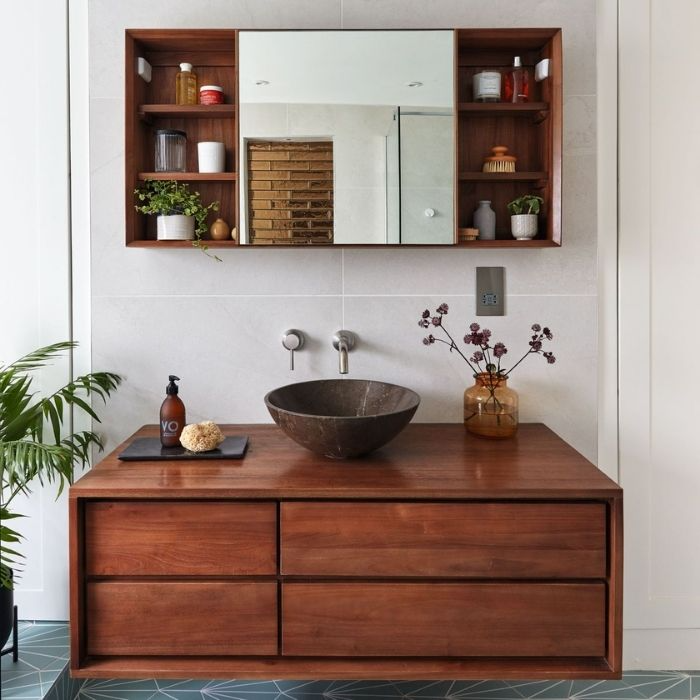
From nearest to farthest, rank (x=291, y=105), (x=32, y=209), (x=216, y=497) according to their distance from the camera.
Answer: (x=216, y=497), (x=291, y=105), (x=32, y=209)

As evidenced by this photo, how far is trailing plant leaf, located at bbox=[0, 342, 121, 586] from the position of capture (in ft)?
5.41

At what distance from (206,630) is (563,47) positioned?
1.91 metres

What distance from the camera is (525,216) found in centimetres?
194

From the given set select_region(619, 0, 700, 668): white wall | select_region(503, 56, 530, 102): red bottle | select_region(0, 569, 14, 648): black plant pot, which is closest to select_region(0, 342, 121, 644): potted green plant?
select_region(0, 569, 14, 648): black plant pot

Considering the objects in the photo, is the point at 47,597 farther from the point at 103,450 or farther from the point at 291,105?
the point at 291,105

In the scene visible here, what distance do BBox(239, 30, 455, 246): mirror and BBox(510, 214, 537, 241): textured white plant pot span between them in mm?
205

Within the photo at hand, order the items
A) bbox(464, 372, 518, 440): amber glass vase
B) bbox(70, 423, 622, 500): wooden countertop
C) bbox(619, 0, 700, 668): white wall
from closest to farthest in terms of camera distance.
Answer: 1. bbox(70, 423, 622, 500): wooden countertop
2. bbox(464, 372, 518, 440): amber glass vase
3. bbox(619, 0, 700, 668): white wall

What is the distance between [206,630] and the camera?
59.2 inches

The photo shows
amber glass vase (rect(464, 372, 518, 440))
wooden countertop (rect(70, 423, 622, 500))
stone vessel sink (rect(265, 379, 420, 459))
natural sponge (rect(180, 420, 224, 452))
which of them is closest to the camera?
wooden countertop (rect(70, 423, 622, 500))

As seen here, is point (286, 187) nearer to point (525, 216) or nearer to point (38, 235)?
point (525, 216)

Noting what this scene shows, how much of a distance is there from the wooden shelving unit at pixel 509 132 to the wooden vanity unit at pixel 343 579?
0.83m

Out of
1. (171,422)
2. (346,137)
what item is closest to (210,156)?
(346,137)

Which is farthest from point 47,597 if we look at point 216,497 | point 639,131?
point 639,131

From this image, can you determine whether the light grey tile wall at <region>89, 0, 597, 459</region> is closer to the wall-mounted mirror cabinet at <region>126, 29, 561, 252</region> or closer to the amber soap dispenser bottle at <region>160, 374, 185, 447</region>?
the wall-mounted mirror cabinet at <region>126, 29, 561, 252</region>
